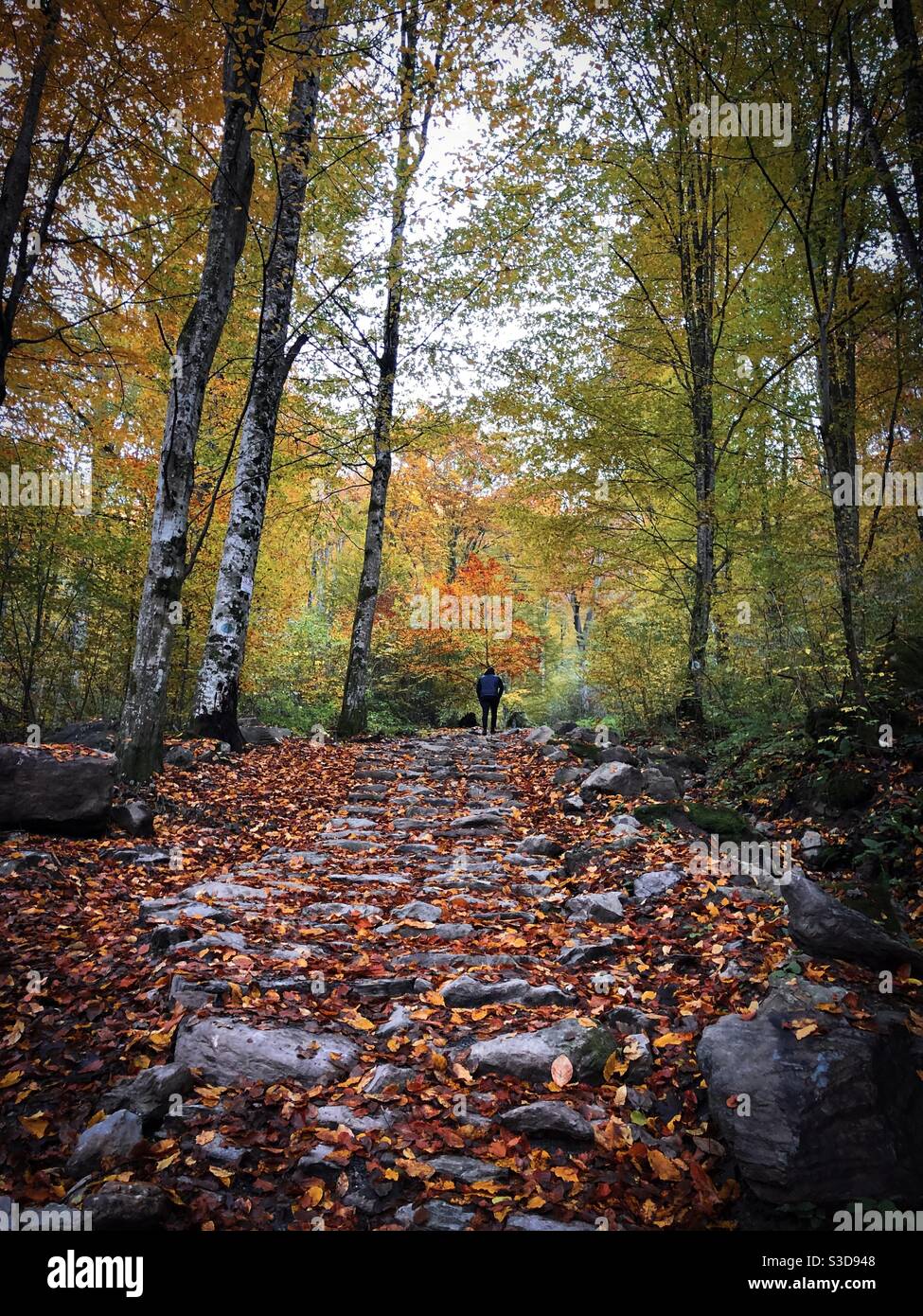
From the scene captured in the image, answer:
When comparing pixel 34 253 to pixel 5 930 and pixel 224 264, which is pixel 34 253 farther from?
pixel 5 930

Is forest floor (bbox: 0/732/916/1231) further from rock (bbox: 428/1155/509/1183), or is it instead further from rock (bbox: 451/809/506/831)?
rock (bbox: 451/809/506/831)

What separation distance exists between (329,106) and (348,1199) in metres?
14.4

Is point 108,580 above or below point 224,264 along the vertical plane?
below

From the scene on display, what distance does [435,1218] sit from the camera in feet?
7.55

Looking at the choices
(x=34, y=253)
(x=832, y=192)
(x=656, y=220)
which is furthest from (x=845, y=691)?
(x=34, y=253)

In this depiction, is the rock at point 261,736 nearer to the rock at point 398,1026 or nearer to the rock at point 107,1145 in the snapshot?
the rock at point 398,1026

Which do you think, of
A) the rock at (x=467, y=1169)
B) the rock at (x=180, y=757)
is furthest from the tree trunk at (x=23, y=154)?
the rock at (x=467, y=1169)

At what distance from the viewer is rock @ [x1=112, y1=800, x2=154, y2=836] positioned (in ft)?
19.9

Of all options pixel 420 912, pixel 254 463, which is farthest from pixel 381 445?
pixel 420 912

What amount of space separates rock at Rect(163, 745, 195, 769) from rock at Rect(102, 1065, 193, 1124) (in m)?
5.67

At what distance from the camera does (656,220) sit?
1059cm

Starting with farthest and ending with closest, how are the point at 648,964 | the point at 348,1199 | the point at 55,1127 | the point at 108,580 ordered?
the point at 108,580 → the point at 648,964 → the point at 55,1127 → the point at 348,1199

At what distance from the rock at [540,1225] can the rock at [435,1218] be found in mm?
146

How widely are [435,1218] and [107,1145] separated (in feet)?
4.01
